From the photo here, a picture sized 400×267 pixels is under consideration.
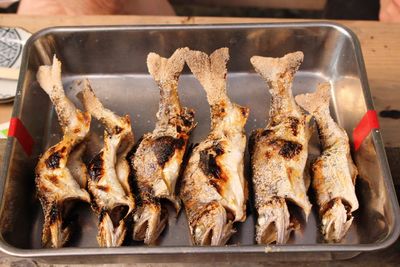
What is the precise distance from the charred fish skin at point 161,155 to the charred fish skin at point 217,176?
0.23 ft

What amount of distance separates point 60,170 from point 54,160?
0.16 ft

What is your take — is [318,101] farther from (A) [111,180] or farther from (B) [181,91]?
(A) [111,180]

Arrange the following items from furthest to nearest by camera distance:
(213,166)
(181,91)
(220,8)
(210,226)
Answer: (220,8) < (181,91) < (213,166) < (210,226)

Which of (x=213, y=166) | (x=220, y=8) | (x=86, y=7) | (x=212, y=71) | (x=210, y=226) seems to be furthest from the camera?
(x=220, y=8)

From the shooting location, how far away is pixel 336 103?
210 cm

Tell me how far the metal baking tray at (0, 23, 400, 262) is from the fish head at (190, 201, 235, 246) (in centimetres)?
8

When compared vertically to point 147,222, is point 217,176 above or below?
above

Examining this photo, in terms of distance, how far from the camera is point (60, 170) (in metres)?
1.71

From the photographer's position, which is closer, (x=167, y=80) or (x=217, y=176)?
(x=217, y=176)

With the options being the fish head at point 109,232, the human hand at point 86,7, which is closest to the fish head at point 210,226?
the fish head at point 109,232

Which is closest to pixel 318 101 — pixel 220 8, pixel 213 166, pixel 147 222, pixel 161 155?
pixel 213 166

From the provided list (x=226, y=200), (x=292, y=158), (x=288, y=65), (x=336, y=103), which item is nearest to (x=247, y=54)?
(x=288, y=65)

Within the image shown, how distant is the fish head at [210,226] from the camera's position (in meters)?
1.55

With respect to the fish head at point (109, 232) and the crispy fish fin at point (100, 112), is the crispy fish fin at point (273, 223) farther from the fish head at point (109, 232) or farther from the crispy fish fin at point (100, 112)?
the crispy fish fin at point (100, 112)
